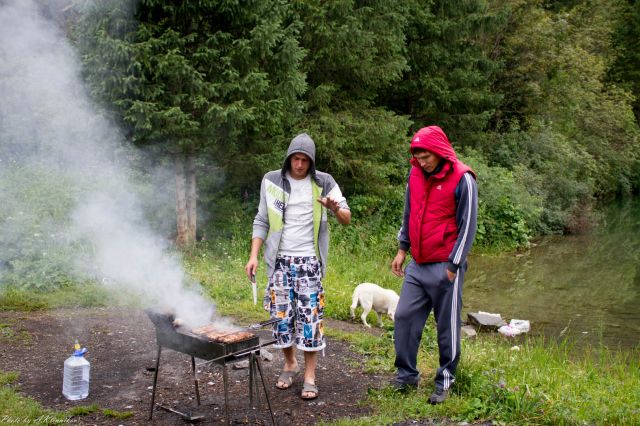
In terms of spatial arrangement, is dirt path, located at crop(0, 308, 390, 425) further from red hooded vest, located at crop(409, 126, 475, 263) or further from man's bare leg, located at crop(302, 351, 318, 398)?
Result: red hooded vest, located at crop(409, 126, 475, 263)

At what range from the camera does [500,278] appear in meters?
12.9

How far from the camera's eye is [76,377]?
4.91m

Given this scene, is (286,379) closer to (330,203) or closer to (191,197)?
(330,203)

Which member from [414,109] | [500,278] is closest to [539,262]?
[500,278]

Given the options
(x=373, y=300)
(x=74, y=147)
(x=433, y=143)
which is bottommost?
(x=373, y=300)

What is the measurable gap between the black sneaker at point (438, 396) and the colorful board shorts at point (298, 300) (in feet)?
3.02

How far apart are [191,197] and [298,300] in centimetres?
660

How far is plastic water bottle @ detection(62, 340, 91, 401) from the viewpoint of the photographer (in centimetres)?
489

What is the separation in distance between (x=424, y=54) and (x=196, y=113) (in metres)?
9.90

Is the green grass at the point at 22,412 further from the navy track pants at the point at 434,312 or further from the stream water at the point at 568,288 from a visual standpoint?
the stream water at the point at 568,288

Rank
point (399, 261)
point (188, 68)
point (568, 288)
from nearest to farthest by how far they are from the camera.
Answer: point (399, 261), point (188, 68), point (568, 288)

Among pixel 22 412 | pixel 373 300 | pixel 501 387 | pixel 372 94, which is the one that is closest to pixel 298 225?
pixel 501 387

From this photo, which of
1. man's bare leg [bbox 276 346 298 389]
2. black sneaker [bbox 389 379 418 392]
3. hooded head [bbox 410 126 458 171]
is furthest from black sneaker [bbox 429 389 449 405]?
hooded head [bbox 410 126 458 171]

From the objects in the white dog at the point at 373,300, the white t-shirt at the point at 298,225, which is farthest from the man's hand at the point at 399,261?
the white dog at the point at 373,300
